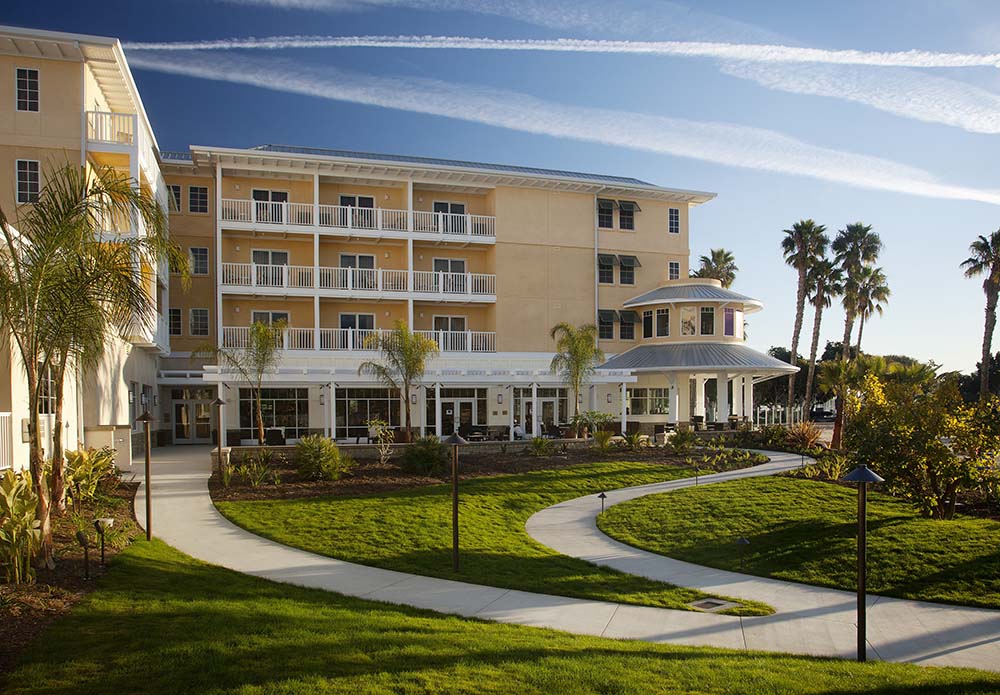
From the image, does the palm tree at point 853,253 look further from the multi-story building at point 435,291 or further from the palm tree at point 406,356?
the palm tree at point 406,356

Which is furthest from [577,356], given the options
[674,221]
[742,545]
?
[674,221]

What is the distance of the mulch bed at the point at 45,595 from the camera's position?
6895 mm

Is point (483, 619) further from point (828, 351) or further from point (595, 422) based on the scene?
point (828, 351)

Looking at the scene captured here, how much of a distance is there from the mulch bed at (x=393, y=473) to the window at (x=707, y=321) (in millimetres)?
11034

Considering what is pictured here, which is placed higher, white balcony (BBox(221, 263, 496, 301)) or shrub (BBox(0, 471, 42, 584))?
white balcony (BBox(221, 263, 496, 301))

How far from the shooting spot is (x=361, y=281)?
33.9 m

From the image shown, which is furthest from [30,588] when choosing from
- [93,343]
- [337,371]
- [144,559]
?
[337,371]

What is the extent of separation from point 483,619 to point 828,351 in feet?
245

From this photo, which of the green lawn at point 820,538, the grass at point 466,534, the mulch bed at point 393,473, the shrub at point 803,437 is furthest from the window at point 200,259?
the shrub at point 803,437

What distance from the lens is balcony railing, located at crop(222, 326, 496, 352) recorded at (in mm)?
32156

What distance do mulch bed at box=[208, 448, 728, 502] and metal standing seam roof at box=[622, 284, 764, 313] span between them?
11036mm

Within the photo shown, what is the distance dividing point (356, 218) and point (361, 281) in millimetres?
2958

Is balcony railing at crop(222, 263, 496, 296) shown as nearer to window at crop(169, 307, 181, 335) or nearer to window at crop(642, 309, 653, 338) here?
window at crop(169, 307, 181, 335)

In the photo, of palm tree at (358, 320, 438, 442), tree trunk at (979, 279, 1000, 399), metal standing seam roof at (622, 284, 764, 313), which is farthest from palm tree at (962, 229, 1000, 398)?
palm tree at (358, 320, 438, 442)
